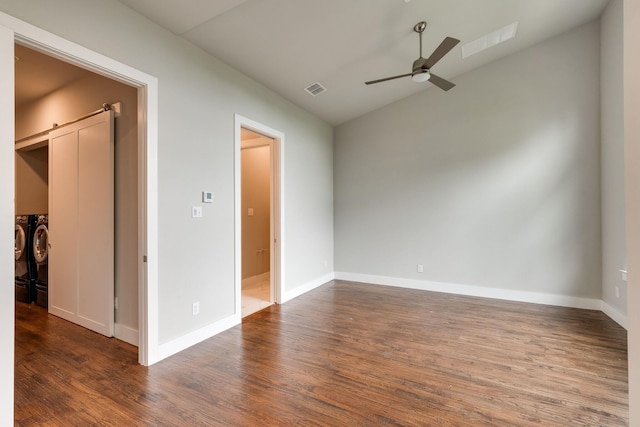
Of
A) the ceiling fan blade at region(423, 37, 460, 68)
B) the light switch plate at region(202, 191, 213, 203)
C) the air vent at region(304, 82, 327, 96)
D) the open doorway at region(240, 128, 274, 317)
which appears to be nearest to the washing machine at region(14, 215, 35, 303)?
the open doorway at region(240, 128, 274, 317)

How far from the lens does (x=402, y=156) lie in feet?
16.7

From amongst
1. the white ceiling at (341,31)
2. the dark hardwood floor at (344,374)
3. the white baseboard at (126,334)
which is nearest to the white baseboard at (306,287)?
the dark hardwood floor at (344,374)

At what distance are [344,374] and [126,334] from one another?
2197 millimetres

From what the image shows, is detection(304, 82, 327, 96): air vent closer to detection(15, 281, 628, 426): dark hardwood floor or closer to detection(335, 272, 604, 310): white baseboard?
detection(15, 281, 628, 426): dark hardwood floor

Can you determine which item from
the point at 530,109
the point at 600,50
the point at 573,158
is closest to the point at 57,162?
the point at 530,109

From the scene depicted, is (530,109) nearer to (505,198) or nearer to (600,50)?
(600,50)

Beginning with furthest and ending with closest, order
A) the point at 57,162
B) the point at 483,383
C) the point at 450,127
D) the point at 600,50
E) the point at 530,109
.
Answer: the point at 450,127 < the point at 530,109 < the point at 600,50 < the point at 57,162 < the point at 483,383

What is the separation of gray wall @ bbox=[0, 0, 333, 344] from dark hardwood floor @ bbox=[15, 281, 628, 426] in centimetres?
52

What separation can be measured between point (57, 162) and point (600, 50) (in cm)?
694

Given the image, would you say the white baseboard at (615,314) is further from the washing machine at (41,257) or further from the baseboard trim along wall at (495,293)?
the washing machine at (41,257)

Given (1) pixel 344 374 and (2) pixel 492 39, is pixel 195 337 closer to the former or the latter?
(1) pixel 344 374

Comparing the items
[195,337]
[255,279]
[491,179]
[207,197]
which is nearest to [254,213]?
[255,279]

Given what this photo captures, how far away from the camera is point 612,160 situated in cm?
348

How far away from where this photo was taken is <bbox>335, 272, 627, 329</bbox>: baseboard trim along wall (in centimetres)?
377
